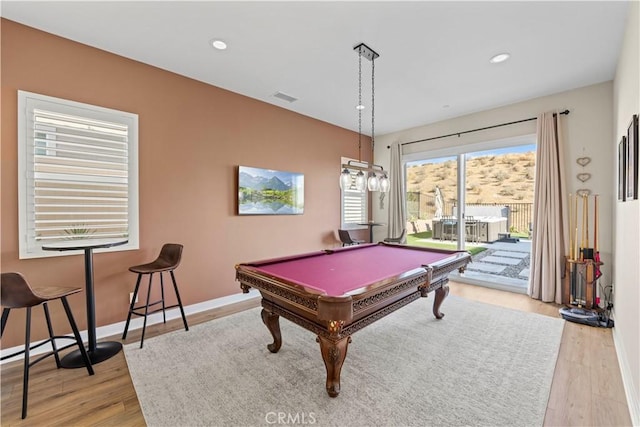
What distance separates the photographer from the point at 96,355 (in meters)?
2.43

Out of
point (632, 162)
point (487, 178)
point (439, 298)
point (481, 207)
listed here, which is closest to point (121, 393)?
point (439, 298)

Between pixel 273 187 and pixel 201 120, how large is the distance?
135 centimetres

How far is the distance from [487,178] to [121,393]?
5499 mm

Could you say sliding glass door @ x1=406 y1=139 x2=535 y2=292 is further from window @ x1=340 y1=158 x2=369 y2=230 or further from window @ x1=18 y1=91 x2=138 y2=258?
window @ x1=18 y1=91 x2=138 y2=258

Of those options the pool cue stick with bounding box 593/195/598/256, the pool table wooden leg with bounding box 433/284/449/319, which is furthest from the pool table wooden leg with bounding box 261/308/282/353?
the pool cue stick with bounding box 593/195/598/256

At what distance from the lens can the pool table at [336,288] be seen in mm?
1689

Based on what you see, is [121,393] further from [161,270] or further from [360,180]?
[360,180]

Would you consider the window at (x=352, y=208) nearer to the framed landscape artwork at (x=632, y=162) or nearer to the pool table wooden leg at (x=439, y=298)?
the pool table wooden leg at (x=439, y=298)

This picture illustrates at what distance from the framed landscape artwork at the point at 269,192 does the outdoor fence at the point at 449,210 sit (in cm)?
245

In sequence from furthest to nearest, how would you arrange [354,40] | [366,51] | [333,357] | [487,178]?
[487,178] → [366,51] → [354,40] → [333,357]

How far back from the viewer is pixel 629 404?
182cm

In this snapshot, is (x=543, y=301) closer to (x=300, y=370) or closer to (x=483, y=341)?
(x=483, y=341)

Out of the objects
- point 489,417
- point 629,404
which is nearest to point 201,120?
point 489,417

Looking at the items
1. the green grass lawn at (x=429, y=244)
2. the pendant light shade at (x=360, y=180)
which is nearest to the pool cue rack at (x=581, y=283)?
the green grass lawn at (x=429, y=244)
